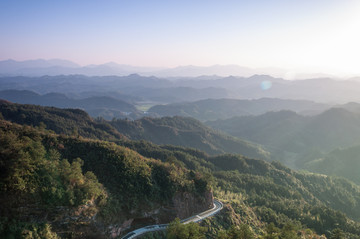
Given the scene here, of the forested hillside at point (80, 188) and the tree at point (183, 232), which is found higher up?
the forested hillside at point (80, 188)

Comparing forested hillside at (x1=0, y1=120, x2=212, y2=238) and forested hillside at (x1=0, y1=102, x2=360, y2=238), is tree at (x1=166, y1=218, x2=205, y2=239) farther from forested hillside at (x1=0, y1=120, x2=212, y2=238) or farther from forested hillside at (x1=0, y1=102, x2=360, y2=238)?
forested hillside at (x1=0, y1=120, x2=212, y2=238)

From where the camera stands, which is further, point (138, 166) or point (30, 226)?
point (138, 166)

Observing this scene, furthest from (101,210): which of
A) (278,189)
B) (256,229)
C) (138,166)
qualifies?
(278,189)

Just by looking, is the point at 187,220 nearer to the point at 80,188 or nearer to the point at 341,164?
the point at 80,188

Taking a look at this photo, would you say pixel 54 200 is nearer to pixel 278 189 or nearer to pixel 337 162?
pixel 278 189

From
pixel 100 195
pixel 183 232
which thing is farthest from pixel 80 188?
pixel 183 232

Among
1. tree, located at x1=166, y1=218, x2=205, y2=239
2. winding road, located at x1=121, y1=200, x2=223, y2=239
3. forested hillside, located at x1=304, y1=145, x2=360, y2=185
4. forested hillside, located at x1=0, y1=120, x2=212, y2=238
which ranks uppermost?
forested hillside, located at x1=0, y1=120, x2=212, y2=238

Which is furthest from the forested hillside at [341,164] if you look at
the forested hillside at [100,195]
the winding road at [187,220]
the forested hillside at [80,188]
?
the forested hillside at [80,188]

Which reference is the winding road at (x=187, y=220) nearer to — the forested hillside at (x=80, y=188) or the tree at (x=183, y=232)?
the forested hillside at (x=80, y=188)

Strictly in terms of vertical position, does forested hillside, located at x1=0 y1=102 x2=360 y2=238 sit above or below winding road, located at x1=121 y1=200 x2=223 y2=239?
above

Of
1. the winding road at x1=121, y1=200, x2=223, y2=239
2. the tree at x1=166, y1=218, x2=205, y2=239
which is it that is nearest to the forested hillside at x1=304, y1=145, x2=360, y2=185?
the winding road at x1=121, y1=200, x2=223, y2=239

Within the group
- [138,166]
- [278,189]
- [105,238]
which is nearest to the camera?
[105,238]
